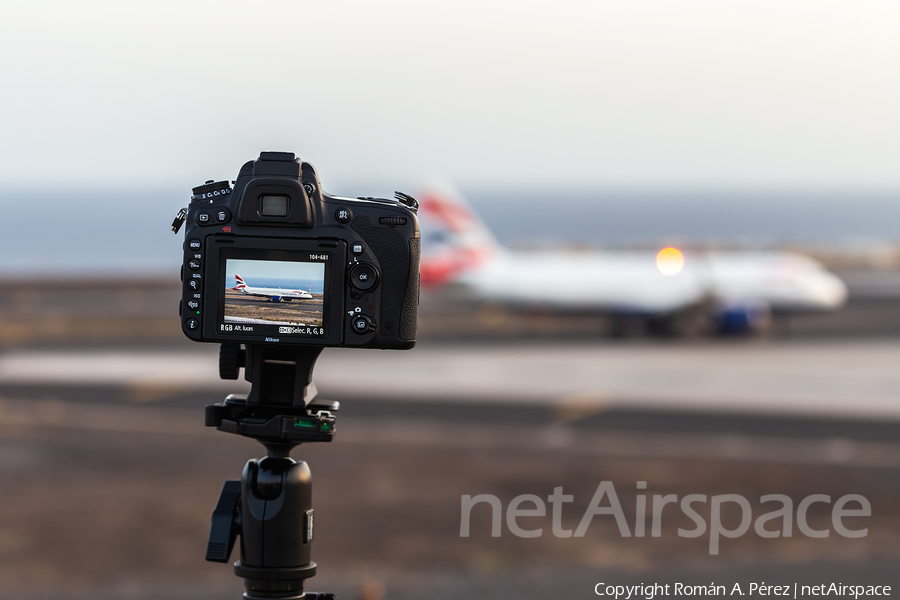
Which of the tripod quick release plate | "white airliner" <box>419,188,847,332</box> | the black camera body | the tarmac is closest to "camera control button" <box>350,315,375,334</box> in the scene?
the black camera body

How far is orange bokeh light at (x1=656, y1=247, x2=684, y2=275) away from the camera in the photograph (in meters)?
46.4

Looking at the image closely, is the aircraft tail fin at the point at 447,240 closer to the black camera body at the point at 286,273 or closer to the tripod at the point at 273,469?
the tripod at the point at 273,469

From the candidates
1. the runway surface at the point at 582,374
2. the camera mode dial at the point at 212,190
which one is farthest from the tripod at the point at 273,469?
the runway surface at the point at 582,374

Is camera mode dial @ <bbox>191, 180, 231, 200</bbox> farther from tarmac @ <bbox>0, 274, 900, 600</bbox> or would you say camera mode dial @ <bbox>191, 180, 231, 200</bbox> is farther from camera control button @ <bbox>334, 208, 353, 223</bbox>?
tarmac @ <bbox>0, 274, 900, 600</bbox>

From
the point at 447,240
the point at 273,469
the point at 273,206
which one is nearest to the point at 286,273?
the point at 273,206

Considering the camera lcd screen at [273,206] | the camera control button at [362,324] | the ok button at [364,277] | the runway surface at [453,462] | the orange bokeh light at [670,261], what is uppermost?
the orange bokeh light at [670,261]

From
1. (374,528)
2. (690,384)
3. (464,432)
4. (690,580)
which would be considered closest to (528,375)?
(690,384)

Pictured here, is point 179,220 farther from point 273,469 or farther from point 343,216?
point 273,469

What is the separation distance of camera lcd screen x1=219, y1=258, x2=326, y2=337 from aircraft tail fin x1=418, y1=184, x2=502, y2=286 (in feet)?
142

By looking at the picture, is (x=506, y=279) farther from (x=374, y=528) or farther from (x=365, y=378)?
(x=374, y=528)

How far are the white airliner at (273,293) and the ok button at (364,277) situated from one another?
21cm

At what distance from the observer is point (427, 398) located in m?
28.8

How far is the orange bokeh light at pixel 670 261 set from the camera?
4644cm

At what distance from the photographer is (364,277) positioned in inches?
171
